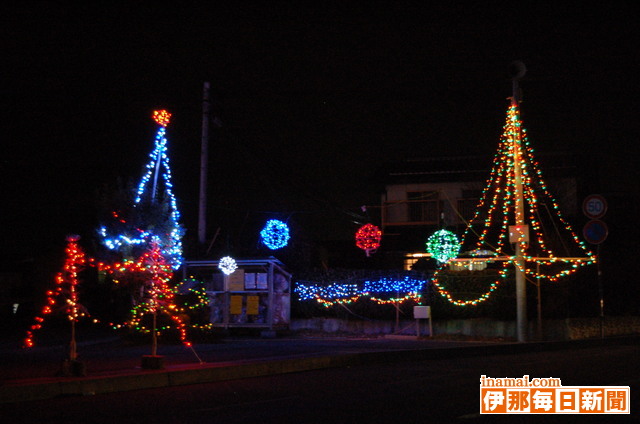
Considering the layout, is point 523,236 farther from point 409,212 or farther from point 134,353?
point 409,212

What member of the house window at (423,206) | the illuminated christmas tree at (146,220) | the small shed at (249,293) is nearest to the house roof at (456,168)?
the house window at (423,206)

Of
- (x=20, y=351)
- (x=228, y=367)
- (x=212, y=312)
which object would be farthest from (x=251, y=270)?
(x=228, y=367)

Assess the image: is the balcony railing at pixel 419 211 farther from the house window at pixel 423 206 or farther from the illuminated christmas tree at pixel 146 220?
the illuminated christmas tree at pixel 146 220

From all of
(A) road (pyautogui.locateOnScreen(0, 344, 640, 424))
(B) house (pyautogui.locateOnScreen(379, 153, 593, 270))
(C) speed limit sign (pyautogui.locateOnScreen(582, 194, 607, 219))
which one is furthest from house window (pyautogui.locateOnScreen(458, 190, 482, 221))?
(A) road (pyautogui.locateOnScreen(0, 344, 640, 424))

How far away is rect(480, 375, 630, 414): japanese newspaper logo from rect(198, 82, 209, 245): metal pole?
20365mm

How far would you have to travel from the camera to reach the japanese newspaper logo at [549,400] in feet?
26.3

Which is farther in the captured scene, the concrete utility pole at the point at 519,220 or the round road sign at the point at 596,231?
the concrete utility pole at the point at 519,220

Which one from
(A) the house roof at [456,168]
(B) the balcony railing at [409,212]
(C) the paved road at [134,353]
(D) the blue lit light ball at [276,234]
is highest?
(A) the house roof at [456,168]

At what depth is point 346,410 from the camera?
30.2 ft

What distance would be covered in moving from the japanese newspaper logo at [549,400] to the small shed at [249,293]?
18514mm

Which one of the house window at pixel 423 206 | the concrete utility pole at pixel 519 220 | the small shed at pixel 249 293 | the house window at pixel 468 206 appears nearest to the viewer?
the concrete utility pole at pixel 519 220

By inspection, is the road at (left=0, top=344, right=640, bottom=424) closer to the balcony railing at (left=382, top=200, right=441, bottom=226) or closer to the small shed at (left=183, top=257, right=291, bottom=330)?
the small shed at (left=183, top=257, right=291, bottom=330)

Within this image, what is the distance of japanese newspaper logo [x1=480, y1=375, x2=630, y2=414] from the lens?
8016mm

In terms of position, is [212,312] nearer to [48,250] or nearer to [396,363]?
[396,363]
